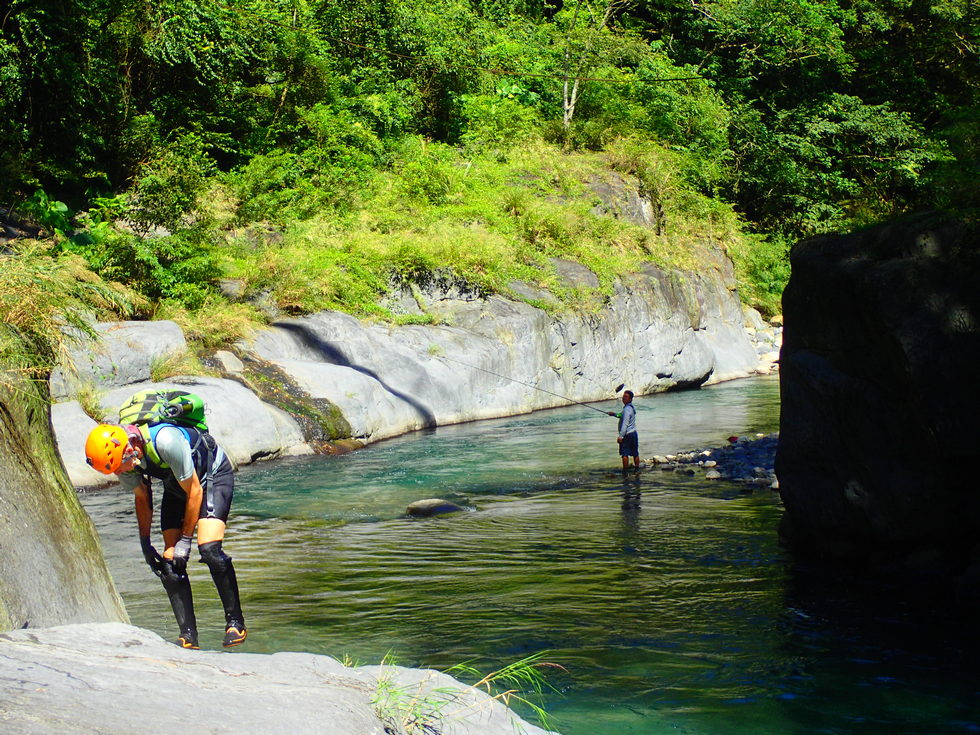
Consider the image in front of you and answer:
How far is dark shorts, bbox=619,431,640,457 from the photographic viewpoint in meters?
12.3

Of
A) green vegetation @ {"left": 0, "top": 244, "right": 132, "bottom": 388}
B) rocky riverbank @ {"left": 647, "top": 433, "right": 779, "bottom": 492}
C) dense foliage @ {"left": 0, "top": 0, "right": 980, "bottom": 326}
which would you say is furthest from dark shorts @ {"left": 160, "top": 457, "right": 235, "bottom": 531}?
→ rocky riverbank @ {"left": 647, "top": 433, "right": 779, "bottom": 492}

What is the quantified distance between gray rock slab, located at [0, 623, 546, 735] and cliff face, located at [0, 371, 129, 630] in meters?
0.80

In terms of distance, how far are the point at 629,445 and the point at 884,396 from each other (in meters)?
5.75

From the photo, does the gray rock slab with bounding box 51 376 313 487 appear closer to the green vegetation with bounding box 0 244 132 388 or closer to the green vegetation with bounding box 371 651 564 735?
the green vegetation with bounding box 0 244 132 388

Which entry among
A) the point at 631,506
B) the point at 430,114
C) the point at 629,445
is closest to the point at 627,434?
the point at 629,445

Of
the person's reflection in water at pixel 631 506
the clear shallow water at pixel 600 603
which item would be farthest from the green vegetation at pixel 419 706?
the person's reflection in water at pixel 631 506

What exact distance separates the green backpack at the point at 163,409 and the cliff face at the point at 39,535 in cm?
47

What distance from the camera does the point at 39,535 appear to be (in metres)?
4.56

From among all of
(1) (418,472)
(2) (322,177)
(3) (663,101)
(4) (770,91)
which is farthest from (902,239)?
(4) (770,91)

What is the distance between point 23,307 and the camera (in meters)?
4.90

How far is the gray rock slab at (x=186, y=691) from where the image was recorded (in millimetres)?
2455

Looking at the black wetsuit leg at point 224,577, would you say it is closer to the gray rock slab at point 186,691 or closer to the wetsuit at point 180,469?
the wetsuit at point 180,469

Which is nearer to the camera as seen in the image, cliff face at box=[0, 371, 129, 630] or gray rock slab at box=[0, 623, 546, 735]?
gray rock slab at box=[0, 623, 546, 735]

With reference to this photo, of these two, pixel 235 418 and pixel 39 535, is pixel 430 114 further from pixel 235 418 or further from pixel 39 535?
pixel 39 535
